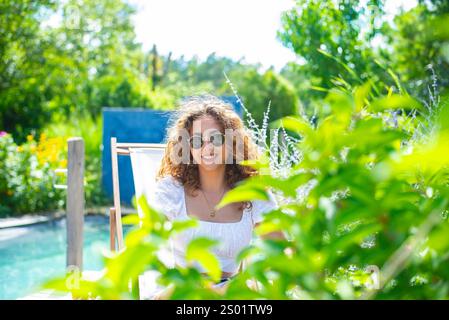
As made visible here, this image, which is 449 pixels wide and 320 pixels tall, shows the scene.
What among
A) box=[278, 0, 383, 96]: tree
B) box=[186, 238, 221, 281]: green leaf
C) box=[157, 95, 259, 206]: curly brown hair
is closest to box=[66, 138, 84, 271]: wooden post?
box=[157, 95, 259, 206]: curly brown hair

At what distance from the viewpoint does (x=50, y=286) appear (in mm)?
740

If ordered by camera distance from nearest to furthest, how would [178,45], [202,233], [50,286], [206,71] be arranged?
[50,286] < [202,233] < [178,45] < [206,71]

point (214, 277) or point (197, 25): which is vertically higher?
point (197, 25)

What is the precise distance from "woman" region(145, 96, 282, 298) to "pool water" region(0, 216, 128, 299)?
10.2 ft

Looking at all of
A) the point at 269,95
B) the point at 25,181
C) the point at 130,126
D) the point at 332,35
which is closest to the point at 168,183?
the point at 332,35

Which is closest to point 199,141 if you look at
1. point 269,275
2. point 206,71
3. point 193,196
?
point 193,196

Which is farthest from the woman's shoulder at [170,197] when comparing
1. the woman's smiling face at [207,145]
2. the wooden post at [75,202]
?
the wooden post at [75,202]

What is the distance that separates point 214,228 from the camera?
256 centimetres

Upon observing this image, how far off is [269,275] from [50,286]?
0.29 meters

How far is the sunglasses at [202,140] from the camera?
2574 millimetres

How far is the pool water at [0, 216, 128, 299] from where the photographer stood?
20.3 feet

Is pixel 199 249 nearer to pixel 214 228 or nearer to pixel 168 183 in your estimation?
pixel 214 228
